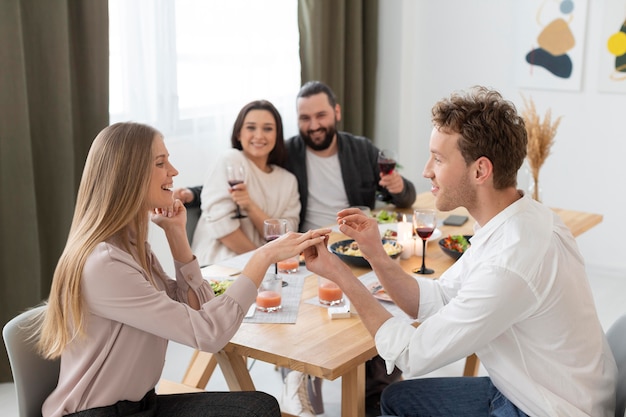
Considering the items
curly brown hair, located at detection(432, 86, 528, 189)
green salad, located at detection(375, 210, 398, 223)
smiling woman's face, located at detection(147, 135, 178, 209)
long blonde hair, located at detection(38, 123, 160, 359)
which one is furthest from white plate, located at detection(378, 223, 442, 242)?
long blonde hair, located at detection(38, 123, 160, 359)

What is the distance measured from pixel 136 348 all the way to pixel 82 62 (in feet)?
6.62

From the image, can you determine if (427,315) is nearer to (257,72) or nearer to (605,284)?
(257,72)

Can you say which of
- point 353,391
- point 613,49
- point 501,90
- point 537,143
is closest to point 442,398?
point 353,391

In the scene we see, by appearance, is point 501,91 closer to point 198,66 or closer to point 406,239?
point 198,66

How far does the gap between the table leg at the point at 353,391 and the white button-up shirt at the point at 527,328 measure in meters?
0.26

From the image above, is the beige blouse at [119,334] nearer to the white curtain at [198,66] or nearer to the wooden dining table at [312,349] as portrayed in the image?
the wooden dining table at [312,349]

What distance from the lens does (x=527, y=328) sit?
5.82ft

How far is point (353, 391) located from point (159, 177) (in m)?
0.80

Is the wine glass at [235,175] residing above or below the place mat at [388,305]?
above

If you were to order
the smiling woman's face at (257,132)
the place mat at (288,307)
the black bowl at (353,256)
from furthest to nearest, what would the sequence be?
the smiling woman's face at (257,132)
the black bowl at (353,256)
the place mat at (288,307)

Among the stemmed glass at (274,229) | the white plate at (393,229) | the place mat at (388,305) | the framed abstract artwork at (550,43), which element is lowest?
the place mat at (388,305)

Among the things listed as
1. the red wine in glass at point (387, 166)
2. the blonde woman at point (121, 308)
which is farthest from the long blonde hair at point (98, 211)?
the red wine in glass at point (387, 166)

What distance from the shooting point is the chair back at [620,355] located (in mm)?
1901

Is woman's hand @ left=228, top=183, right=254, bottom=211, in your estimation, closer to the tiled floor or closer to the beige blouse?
the tiled floor
